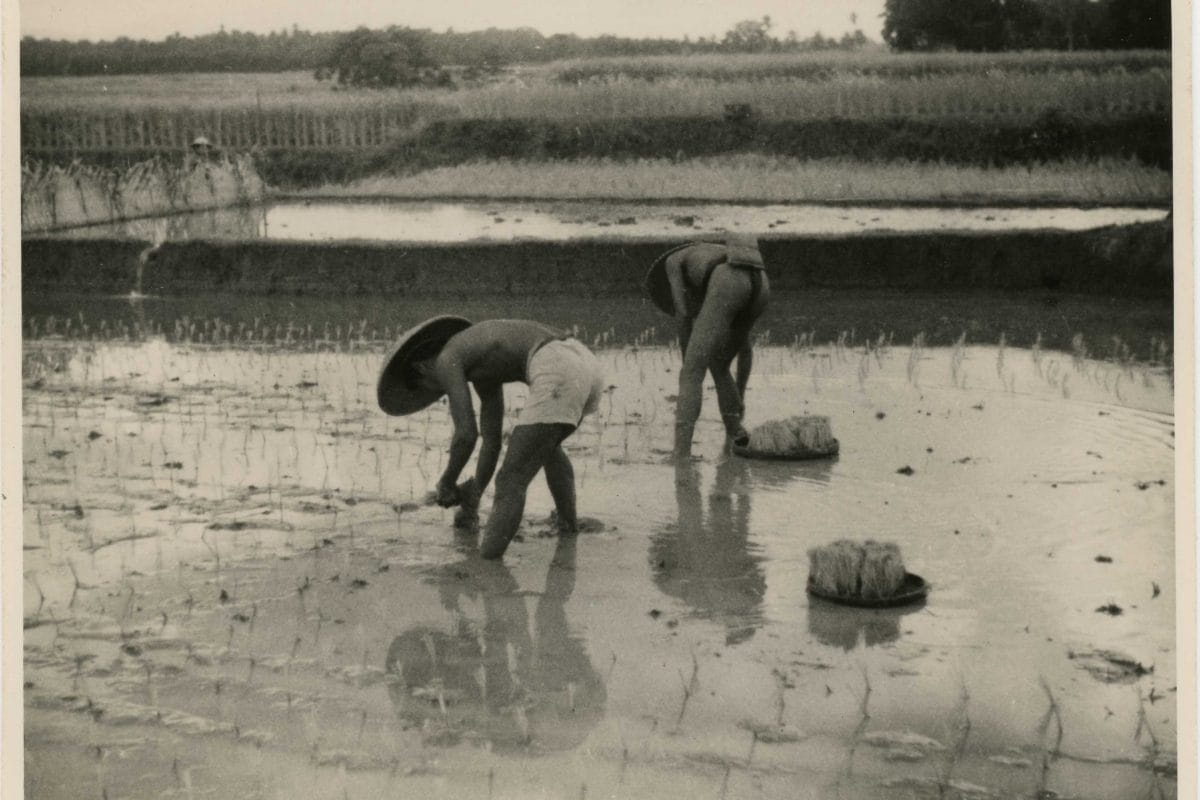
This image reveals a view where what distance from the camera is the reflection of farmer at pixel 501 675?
4.01 m

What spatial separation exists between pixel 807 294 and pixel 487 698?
24.6 feet

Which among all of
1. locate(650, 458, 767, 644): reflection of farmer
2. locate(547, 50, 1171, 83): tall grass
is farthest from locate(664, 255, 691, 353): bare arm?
locate(547, 50, 1171, 83): tall grass

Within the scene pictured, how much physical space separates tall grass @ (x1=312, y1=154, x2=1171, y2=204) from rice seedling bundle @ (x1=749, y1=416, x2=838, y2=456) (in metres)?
4.66

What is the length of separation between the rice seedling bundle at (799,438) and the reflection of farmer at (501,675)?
2008mm

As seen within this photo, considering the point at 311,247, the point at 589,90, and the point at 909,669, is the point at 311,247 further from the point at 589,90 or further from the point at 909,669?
the point at 909,669

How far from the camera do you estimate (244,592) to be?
16.4 ft

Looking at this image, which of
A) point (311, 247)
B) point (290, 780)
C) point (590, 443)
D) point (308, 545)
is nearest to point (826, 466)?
point (590, 443)

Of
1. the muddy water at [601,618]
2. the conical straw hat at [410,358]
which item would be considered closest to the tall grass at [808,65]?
the muddy water at [601,618]

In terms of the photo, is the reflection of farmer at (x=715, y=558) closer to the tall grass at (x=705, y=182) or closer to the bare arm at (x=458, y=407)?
the bare arm at (x=458, y=407)

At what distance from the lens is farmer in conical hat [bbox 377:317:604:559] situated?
5.07m

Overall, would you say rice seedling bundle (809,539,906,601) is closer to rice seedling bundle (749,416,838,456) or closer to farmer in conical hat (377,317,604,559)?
farmer in conical hat (377,317,604,559)

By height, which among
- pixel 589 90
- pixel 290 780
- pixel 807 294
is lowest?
pixel 290 780

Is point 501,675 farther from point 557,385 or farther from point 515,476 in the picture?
point 557,385

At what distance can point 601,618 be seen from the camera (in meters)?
4.78
